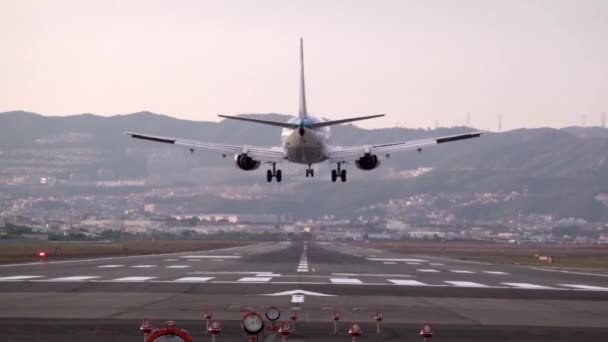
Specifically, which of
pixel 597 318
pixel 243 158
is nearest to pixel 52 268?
pixel 243 158

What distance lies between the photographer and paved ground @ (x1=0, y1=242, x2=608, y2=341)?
89.1ft

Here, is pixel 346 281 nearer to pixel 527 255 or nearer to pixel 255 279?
pixel 255 279

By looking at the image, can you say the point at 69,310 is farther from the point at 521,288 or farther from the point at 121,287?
the point at 521,288

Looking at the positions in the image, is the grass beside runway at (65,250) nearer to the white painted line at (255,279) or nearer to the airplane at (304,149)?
the airplane at (304,149)

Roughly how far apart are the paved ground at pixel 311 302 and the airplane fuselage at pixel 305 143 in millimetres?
7110

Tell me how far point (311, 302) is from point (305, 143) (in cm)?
2277

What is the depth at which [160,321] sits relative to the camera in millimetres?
29172

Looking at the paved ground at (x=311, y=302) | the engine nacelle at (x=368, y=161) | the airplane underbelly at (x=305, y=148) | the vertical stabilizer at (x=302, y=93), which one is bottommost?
the paved ground at (x=311, y=302)

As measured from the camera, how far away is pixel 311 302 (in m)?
36.5

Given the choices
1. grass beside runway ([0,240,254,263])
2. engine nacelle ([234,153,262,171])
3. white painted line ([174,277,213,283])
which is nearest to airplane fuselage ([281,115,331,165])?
engine nacelle ([234,153,262,171])

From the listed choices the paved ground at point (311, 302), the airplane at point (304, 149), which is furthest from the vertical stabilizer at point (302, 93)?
the paved ground at point (311, 302)

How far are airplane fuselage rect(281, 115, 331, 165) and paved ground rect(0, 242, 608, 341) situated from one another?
7110 millimetres

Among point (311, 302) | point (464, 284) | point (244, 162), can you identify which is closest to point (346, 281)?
point (464, 284)

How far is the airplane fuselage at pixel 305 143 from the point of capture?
191ft
